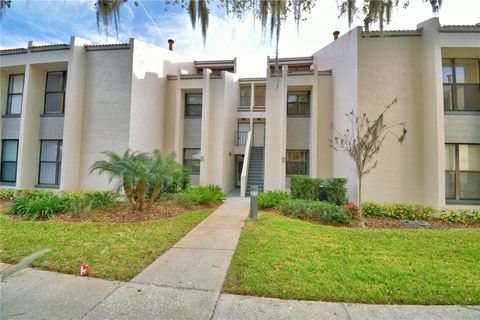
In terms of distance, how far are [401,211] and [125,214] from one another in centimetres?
927

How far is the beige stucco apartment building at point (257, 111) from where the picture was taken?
30.2ft

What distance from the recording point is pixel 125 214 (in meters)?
7.81

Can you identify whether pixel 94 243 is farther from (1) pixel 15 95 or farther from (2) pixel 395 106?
(1) pixel 15 95

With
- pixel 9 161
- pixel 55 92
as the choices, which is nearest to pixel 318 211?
pixel 55 92

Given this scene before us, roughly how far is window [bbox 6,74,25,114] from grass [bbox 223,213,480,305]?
46.2 feet

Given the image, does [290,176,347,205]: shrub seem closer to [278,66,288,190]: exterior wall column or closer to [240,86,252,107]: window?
[278,66,288,190]: exterior wall column

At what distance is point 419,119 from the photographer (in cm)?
958

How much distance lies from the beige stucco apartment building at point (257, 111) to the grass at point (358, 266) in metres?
4.29

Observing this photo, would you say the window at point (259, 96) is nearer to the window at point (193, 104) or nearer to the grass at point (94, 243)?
the window at point (193, 104)

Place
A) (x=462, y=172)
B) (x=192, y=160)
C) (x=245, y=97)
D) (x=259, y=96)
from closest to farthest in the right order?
1. (x=462, y=172)
2. (x=192, y=160)
3. (x=245, y=97)
4. (x=259, y=96)

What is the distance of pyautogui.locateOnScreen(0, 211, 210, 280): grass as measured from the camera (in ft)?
13.5

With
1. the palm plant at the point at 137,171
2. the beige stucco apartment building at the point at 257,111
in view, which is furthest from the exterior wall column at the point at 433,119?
the palm plant at the point at 137,171

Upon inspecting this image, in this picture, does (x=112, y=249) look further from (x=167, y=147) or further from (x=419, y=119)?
(x=419, y=119)

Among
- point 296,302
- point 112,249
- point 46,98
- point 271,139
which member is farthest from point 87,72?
point 296,302
